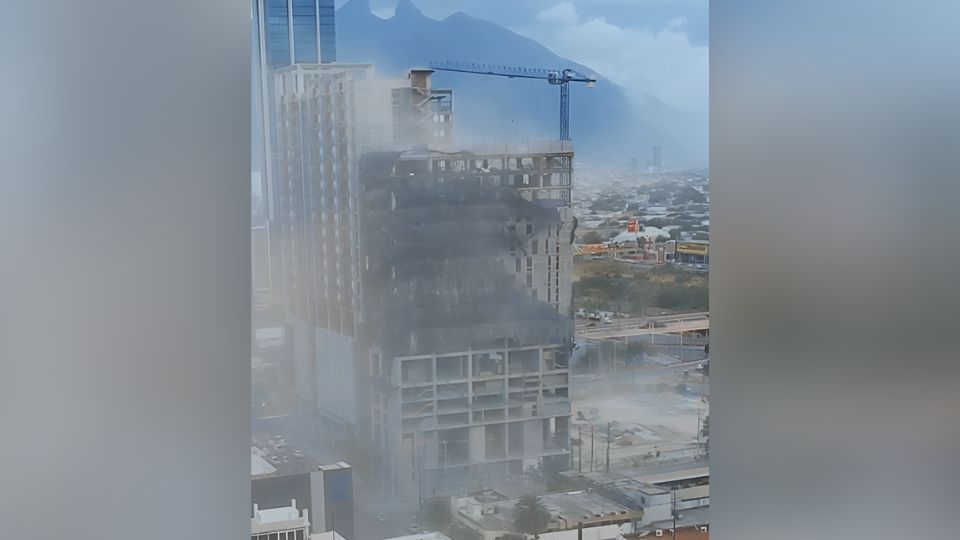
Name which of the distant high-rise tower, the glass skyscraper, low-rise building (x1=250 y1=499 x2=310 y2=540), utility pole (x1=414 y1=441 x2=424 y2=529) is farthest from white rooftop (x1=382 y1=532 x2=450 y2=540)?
the glass skyscraper

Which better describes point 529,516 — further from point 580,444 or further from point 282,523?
point 282,523

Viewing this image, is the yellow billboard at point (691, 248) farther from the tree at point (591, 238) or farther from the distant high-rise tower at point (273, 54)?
the distant high-rise tower at point (273, 54)

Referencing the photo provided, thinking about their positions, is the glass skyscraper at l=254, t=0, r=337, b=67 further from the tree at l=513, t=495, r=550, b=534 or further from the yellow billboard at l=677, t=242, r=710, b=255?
the tree at l=513, t=495, r=550, b=534
